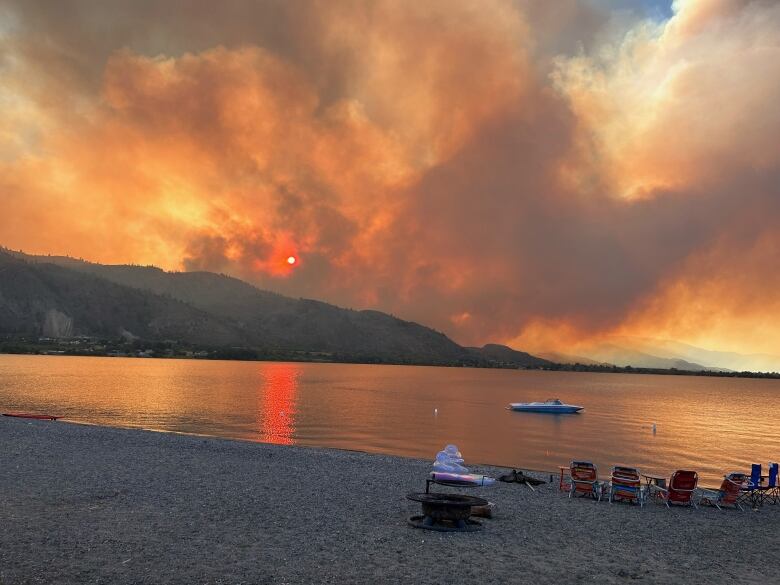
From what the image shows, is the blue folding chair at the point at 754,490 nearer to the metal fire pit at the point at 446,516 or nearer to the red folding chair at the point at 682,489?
the red folding chair at the point at 682,489

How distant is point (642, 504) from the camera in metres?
20.0

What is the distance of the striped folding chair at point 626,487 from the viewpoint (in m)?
20.2

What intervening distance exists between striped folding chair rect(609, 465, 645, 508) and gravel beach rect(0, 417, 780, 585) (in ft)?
2.38

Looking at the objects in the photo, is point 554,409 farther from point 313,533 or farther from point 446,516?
point 313,533

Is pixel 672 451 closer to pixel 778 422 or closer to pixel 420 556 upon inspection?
pixel 420 556

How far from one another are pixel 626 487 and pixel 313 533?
38.6 ft

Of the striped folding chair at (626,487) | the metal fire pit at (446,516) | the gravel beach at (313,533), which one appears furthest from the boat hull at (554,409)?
the metal fire pit at (446,516)

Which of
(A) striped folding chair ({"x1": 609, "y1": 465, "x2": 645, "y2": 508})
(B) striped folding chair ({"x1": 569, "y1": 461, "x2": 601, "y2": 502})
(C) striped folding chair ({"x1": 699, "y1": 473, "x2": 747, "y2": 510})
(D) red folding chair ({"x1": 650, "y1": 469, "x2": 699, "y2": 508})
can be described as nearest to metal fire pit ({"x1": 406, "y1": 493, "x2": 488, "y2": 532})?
(B) striped folding chair ({"x1": 569, "y1": 461, "x2": 601, "y2": 502})

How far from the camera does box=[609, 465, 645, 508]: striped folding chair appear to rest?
20250 mm

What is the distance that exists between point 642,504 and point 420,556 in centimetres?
1093

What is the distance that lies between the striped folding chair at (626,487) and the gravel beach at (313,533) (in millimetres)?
726

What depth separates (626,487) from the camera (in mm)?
20312

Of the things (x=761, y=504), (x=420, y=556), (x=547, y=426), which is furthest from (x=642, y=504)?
(x=547, y=426)

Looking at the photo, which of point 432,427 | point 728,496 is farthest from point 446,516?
point 432,427
